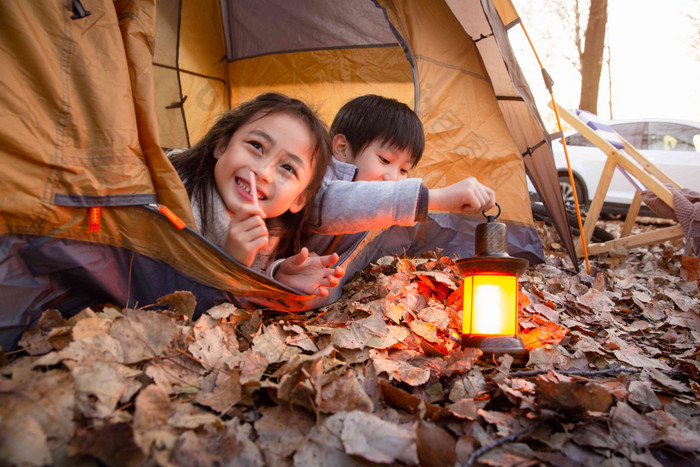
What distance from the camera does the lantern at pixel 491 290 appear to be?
1396 millimetres

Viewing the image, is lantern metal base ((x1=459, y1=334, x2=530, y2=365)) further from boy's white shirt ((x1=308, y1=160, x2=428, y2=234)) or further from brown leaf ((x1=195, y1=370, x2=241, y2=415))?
brown leaf ((x1=195, y1=370, x2=241, y2=415))

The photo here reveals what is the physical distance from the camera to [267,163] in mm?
1634

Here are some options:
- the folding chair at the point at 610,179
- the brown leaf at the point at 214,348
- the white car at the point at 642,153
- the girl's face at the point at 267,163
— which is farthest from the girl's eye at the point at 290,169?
the white car at the point at 642,153

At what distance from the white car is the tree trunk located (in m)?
0.73

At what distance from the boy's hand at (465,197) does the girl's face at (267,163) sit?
499 millimetres

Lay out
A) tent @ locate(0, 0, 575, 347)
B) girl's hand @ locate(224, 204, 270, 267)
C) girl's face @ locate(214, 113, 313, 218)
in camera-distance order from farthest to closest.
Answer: girl's face @ locate(214, 113, 313, 218)
girl's hand @ locate(224, 204, 270, 267)
tent @ locate(0, 0, 575, 347)

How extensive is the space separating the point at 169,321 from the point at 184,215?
0.37 metres

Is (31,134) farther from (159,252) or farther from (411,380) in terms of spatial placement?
(411,380)

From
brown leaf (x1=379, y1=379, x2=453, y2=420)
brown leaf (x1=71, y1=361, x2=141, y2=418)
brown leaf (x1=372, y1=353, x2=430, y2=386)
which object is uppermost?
brown leaf (x1=71, y1=361, x2=141, y2=418)

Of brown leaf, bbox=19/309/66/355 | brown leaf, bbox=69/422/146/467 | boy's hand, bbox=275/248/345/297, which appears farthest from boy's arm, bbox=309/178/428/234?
brown leaf, bbox=69/422/146/467

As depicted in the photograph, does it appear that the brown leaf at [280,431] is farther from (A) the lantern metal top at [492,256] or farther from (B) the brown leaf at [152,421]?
(A) the lantern metal top at [492,256]

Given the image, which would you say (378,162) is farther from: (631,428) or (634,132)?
(634,132)

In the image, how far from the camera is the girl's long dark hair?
69.0 inches

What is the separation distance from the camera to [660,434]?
102cm
